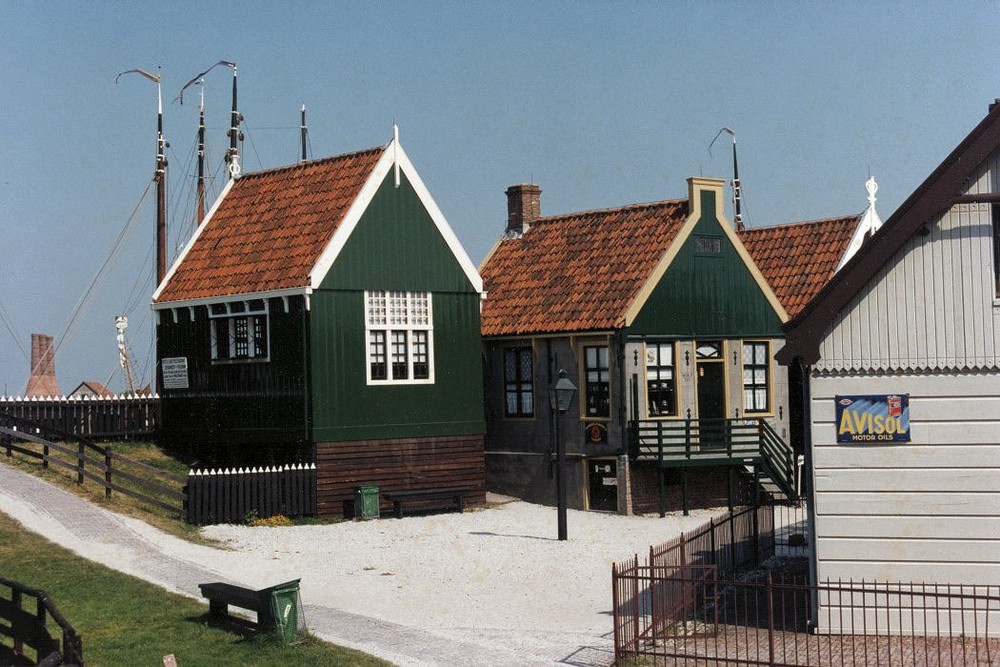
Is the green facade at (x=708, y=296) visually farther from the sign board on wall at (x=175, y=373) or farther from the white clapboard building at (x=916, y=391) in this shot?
the white clapboard building at (x=916, y=391)

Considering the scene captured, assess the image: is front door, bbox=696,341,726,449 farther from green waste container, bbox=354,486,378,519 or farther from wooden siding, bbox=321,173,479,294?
green waste container, bbox=354,486,378,519

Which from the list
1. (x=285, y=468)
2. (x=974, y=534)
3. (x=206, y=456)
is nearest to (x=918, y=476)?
(x=974, y=534)

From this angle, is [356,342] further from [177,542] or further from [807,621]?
[807,621]

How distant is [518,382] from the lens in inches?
1410

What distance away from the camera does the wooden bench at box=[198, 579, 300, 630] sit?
18.5 metres

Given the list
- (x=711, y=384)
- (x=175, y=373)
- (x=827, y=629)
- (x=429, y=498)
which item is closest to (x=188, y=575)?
(x=429, y=498)

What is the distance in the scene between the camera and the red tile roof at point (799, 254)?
38281mm

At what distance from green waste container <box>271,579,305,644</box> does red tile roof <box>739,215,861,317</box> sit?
22.2m

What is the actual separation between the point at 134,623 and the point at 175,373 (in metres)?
16.1

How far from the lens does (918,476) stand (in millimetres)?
18641

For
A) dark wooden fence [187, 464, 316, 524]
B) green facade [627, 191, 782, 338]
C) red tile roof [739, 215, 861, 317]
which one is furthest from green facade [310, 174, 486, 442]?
red tile roof [739, 215, 861, 317]

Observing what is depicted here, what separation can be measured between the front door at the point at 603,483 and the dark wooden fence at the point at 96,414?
1200 centimetres

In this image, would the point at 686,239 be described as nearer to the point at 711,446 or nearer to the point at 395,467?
the point at 711,446

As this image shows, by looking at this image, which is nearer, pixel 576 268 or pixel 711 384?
pixel 711 384
